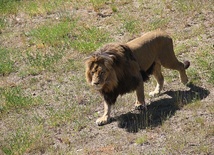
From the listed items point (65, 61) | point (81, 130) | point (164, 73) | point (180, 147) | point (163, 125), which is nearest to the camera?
point (180, 147)

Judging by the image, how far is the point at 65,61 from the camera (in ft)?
39.3

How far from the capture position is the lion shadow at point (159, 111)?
8539 mm

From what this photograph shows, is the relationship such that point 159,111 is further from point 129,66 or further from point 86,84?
point 86,84

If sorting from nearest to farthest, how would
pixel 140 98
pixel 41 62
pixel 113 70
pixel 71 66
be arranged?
pixel 113 70 < pixel 140 98 < pixel 71 66 < pixel 41 62

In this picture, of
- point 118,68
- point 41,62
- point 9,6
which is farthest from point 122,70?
point 9,6

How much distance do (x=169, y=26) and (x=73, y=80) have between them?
3239 millimetres

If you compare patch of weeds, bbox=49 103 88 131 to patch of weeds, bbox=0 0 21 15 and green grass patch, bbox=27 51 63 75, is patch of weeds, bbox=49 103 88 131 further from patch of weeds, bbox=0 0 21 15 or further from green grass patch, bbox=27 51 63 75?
patch of weeds, bbox=0 0 21 15

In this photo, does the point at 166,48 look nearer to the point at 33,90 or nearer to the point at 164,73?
the point at 164,73

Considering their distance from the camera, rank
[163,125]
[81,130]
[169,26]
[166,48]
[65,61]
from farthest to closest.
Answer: [169,26] → [65,61] → [166,48] → [81,130] → [163,125]

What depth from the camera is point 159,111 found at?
892cm

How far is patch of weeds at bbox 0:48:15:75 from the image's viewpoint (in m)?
12.0

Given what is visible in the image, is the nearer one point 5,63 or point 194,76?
point 194,76

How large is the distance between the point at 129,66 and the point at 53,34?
16.4 feet

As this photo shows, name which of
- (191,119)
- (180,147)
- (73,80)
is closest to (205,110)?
(191,119)
